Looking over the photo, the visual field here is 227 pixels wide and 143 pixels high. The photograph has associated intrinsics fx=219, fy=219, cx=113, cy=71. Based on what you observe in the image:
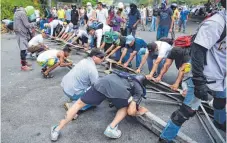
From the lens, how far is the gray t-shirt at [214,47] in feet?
7.02

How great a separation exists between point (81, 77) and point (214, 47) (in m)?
2.12

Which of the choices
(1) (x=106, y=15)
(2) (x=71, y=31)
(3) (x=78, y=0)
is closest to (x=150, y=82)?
(1) (x=106, y=15)

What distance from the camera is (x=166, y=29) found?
8.82 m

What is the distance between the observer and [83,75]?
11.8 ft

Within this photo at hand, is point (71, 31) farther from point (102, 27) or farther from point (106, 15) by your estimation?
point (102, 27)

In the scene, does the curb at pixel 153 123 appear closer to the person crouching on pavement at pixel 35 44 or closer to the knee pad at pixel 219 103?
the knee pad at pixel 219 103

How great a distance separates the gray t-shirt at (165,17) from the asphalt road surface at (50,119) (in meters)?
3.83

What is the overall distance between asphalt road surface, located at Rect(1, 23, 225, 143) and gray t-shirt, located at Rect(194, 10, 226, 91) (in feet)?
3.92

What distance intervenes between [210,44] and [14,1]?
2086 cm

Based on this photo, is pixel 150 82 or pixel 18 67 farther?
pixel 18 67

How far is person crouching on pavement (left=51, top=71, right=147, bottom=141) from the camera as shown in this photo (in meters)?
2.97

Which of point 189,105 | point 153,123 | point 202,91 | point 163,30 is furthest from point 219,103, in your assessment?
point 163,30

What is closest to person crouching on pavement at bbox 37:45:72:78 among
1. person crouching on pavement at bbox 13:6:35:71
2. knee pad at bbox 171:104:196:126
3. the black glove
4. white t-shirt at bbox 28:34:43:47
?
person crouching on pavement at bbox 13:6:35:71

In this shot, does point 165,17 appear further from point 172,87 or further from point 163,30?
point 172,87
